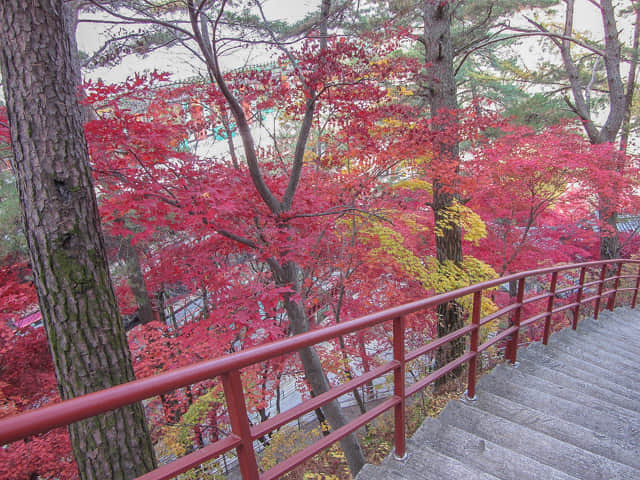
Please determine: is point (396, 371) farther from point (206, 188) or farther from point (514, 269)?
point (514, 269)

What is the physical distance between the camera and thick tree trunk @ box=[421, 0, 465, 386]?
5867 mm

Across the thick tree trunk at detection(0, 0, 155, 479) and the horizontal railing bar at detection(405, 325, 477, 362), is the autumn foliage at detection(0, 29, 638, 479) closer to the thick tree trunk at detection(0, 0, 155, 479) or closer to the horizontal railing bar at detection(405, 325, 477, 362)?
the thick tree trunk at detection(0, 0, 155, 479)

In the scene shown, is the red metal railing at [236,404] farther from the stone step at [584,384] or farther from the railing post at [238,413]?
the stone step at [584,384]

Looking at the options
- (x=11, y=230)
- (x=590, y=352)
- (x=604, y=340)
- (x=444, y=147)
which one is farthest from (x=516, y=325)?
(x=11, y=230)

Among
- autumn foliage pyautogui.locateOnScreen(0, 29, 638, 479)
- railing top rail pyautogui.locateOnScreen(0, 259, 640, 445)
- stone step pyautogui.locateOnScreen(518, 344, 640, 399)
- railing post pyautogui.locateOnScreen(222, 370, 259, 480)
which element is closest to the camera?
railing top rail pyautogui.locateOnScreen(0, 259, 640, 445)

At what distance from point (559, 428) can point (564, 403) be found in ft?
1.70

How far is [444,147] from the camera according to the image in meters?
6.08

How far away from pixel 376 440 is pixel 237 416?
21.0 feet

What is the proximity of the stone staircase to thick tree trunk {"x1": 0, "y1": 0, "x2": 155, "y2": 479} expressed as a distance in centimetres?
198

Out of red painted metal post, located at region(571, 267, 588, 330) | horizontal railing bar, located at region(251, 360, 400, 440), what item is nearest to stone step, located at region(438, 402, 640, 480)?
horizontal railing bar, located at region(251, 360, 400, 440)

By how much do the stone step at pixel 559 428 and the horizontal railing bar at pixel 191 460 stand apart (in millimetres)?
2329

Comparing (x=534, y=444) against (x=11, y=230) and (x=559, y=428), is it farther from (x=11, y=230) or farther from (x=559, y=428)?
(x=11, y=230)

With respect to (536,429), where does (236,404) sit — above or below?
above

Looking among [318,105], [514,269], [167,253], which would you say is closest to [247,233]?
[318,105]
